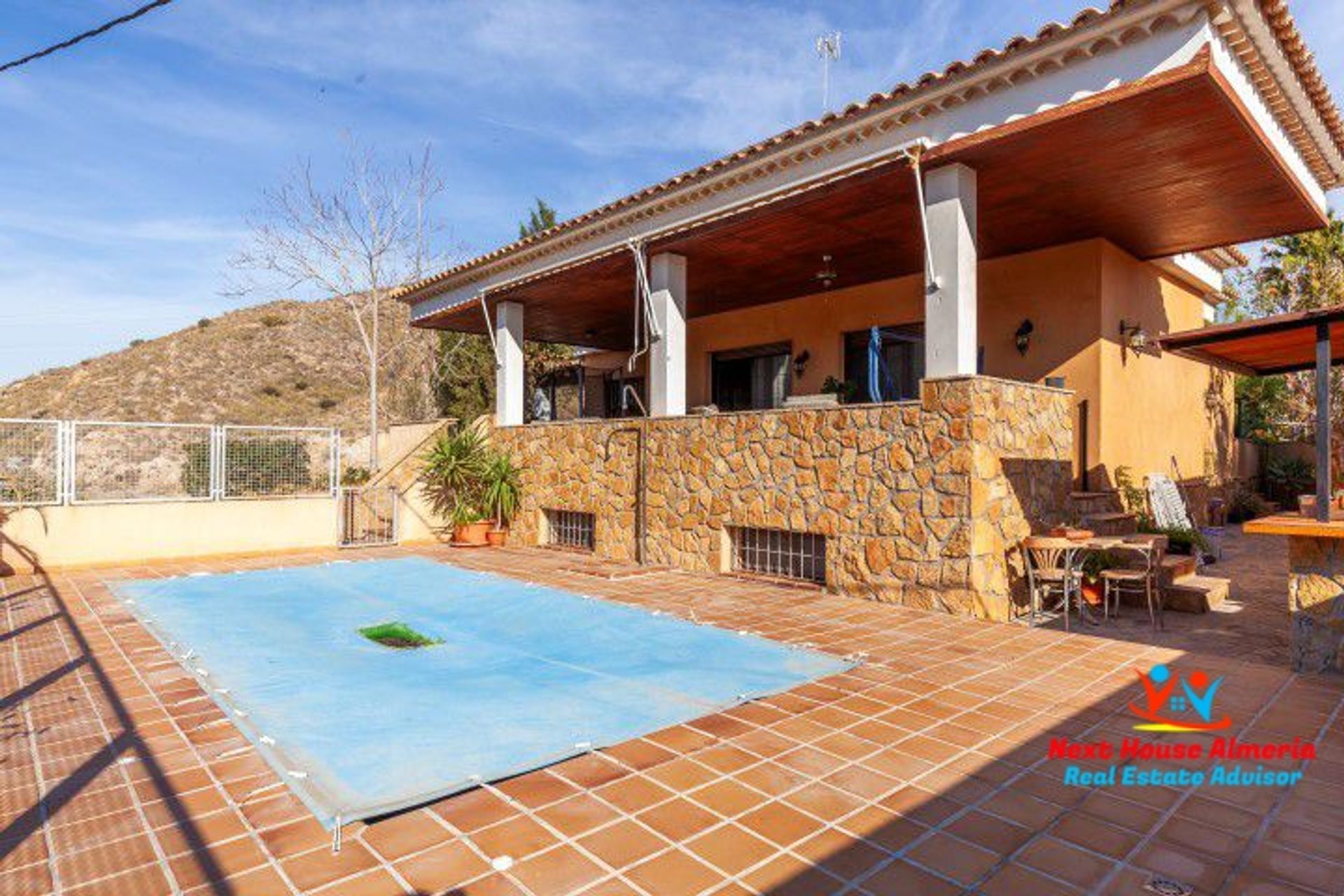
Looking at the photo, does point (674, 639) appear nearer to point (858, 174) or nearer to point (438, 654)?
point (438, 654)

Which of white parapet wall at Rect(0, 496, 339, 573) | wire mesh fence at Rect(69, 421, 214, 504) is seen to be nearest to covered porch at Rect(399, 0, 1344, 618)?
white parapet wall at Rect(0, 496, 339, 573)

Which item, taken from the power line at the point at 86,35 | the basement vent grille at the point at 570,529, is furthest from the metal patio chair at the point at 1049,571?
the power line at the point at 86,35

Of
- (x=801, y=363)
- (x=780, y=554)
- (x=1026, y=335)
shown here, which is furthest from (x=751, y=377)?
(x=780, y=554)

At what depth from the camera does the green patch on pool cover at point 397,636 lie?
6.23 meters

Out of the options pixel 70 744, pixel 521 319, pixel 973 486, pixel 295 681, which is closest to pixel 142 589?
pixel 295 681

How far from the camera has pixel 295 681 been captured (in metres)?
5.02

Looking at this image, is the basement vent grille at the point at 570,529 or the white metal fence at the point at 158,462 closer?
the white metal fence at the point at 158,462

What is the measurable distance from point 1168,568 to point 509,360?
10256 mm

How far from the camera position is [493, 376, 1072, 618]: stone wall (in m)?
6.77

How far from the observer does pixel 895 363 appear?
11781 mm

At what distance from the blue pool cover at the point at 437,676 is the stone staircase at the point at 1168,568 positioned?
13.7ft

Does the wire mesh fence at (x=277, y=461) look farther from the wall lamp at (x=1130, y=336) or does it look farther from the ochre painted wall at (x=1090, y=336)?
the wall lamp at (x=1130, y=336)

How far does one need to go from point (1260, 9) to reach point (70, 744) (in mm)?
9045

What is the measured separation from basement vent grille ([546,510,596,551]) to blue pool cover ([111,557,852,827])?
3165 mm
